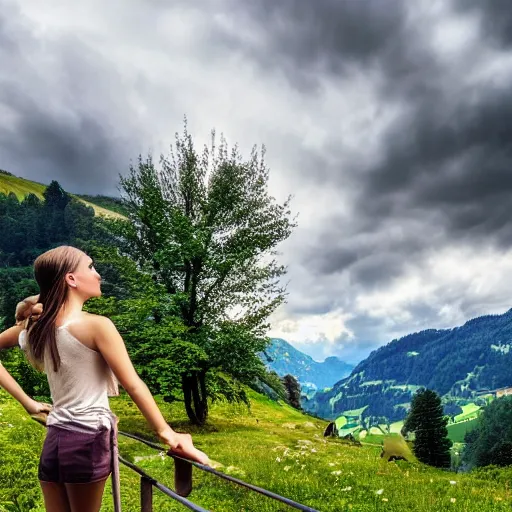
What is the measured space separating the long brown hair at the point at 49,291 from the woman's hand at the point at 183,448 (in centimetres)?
92

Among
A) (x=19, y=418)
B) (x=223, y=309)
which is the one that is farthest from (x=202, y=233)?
(x=19, y=418)

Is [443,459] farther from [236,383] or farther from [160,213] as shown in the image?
[160,213]

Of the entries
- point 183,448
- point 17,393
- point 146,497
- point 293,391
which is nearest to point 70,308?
point 183,448

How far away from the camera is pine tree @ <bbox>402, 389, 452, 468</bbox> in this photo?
4956 centimetres

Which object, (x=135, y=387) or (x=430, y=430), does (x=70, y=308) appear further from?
(x=430, y=430)

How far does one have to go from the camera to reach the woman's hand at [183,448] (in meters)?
2.25

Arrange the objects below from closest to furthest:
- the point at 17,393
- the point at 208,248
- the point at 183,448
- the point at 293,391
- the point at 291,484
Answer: the point at 183,448, the point at 17,393, the point at 291,484, the point at 208,248, the point at 293,391

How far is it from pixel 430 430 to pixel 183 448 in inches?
2147

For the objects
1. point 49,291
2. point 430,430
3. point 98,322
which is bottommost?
point 430,430

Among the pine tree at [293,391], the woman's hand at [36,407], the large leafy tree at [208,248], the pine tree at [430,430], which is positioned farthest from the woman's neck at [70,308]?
the pine tree at [293,391]

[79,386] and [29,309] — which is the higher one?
[29,309]

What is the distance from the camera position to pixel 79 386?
280cm

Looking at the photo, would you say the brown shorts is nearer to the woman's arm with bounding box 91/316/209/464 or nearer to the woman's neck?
the woman's arm with bounding box 91/316/209/464

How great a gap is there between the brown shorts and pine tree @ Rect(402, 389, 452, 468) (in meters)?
52.0
